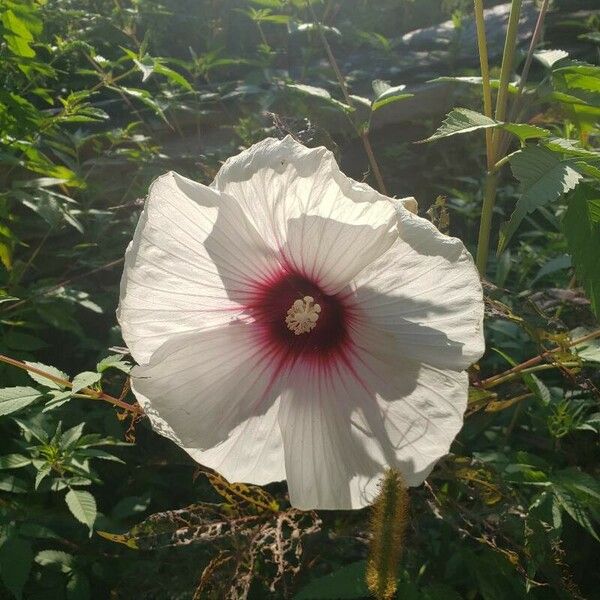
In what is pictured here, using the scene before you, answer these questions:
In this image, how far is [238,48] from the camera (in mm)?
3898

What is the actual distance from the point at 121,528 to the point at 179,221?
0.90m

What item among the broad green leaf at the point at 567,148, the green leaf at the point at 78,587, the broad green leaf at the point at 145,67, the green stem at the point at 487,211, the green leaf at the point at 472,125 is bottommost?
the green leaf at the point at 78,587

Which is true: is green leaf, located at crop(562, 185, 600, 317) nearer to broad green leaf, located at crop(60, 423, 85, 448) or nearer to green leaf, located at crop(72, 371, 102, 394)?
green leaf, located at crop(72, 371, 102, 394)

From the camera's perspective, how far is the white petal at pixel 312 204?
97 centimetres

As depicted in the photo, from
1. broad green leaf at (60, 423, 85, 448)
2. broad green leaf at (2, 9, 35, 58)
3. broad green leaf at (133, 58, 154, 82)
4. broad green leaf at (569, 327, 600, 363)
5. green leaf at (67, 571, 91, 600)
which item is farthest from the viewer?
broad green leaf at (133, 58, 154, 82)

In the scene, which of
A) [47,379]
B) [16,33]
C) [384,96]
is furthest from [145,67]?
[47,379]

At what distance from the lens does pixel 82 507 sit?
4.52ft

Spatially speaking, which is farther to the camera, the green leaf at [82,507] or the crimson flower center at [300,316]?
the green leaf at [82,507]

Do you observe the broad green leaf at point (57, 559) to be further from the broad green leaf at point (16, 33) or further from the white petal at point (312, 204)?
the broad green leaf at point (16, 33)

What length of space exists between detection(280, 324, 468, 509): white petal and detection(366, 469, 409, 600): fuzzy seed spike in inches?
10.1

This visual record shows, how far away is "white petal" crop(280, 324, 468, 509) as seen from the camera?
1.02 m

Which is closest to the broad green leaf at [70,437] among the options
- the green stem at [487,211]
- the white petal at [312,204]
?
the white petal at [312,204]

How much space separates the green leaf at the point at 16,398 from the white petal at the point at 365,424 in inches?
16.8

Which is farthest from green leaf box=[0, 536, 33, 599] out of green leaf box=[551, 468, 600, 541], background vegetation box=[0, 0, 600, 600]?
green leaf box=[551, 468, 600, 541]
